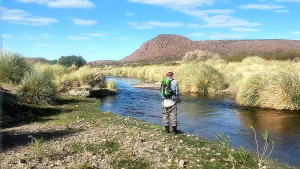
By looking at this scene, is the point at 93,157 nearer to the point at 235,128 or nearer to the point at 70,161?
the point at 70,161

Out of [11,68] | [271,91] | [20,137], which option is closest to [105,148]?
[20,137]

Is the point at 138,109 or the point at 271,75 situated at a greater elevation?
the point at 271,75

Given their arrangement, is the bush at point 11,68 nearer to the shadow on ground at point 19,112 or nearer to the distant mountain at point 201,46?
the shadow on ground at point 19,112

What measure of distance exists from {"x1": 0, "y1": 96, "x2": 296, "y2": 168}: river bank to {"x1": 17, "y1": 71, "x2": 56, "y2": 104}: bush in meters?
4.45

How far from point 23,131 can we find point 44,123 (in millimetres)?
1441

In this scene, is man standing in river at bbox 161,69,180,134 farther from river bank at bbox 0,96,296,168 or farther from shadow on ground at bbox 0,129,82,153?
shadow on ground at bbox 0,129,82,153

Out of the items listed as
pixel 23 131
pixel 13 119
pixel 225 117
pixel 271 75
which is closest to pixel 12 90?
pixel 13 119

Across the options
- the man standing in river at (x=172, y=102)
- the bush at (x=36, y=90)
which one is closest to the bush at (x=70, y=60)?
the bush at (x=36, y=90)

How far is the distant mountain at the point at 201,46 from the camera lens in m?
98.9

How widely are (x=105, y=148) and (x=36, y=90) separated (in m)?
9.00

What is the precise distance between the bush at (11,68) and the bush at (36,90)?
6.54 ft

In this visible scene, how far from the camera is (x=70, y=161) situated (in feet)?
18.9

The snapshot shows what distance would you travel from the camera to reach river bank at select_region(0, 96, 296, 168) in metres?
5.75

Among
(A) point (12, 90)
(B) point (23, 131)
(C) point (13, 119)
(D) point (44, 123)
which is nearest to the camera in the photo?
(B) point (23, 131)
